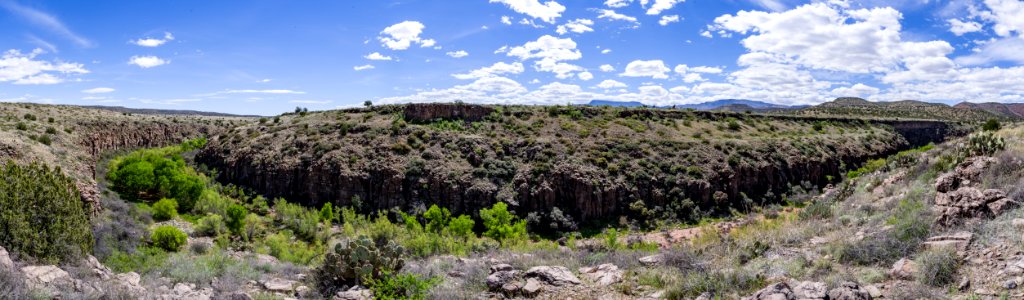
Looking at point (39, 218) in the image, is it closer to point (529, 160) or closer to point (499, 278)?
point (499, 278)

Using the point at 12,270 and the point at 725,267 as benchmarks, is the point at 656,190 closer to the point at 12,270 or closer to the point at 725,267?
the point at 725,267

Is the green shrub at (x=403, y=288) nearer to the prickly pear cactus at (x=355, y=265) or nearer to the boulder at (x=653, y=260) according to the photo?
the prickly pear cactus at (x=355, y=265)

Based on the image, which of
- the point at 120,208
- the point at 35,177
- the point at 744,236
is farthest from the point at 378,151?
the point at 744,236

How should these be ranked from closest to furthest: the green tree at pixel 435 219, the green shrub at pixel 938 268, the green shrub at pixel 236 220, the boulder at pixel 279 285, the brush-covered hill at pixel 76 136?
the green shrub at pixel 938 268
the boulder at pixel 279 285
the green shrub at pixel 236 220
the brush-covered hill at pixel 76 136
the green tree at pixel 435 219

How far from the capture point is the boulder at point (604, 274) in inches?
351

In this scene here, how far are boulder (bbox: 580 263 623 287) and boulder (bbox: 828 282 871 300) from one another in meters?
3.35

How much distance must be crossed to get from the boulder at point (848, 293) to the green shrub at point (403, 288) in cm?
584

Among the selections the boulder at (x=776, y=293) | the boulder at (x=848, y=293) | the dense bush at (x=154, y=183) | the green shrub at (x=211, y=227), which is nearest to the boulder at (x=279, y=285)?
the boulder at (x=776, y=293)

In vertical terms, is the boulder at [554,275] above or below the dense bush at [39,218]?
below

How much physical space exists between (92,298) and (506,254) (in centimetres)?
758

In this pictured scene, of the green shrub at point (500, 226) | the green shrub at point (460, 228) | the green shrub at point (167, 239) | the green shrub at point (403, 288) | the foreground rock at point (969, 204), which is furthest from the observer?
the green shrub at point (500, 226)

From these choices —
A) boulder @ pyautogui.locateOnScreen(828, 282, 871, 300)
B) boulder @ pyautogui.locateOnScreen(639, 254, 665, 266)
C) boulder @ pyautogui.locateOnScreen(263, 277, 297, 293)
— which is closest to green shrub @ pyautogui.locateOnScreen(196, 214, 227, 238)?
boulder @ pyautogui.locateOnScreen(263, 277, 297, 293)

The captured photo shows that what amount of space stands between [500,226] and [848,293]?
21400 millimetres

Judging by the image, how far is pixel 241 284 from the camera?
9891mm
